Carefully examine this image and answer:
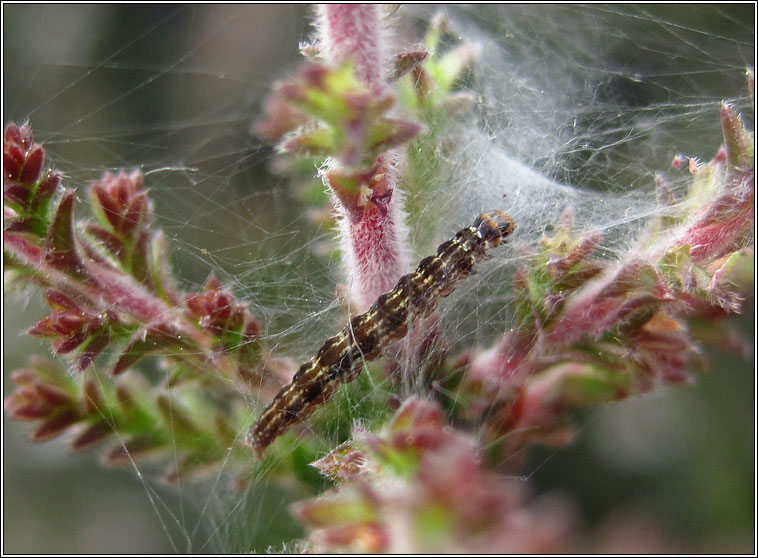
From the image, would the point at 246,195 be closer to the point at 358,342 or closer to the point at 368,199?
the point at 358,342

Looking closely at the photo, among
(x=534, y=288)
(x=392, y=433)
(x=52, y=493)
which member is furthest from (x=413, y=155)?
(x=52, y=493)

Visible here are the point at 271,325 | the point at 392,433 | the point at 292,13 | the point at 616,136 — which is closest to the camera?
the point at 392,433

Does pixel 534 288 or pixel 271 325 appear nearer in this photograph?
pixel 534 288

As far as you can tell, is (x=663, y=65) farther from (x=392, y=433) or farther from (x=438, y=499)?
(x=438, y=499)

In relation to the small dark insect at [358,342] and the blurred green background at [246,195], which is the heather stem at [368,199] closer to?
the small dark insect at [358,342]

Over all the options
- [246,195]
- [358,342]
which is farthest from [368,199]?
[246,195]

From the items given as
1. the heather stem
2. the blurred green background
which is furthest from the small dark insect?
the blurred green background
